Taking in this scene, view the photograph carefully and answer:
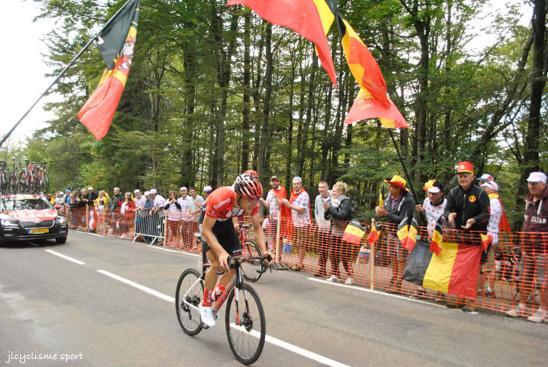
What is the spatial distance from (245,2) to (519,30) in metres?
14.8

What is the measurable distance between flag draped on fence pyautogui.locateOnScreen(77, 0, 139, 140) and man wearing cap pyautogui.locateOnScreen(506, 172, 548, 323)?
22.3 ft

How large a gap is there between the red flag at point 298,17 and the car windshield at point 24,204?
11896mm

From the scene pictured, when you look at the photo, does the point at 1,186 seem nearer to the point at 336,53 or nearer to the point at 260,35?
the point at 260,35

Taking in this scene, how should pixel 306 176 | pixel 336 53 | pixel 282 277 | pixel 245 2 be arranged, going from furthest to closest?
pixel 306 176
pixel 336 53
pixel 282 277
pixel 245 2

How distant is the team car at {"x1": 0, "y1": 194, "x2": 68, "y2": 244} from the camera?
503 inches

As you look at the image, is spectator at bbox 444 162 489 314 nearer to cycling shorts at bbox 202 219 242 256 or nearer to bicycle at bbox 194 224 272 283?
bicycle at bbox 194 224 272 283

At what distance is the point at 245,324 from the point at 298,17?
14.3ft

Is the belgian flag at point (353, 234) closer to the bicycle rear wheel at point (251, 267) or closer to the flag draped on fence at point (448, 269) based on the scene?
the flag draped on fence at point (448, 269)

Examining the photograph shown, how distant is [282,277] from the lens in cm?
884

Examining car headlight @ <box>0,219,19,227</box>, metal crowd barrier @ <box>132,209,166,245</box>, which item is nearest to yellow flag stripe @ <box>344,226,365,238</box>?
metal crowd barrier @ <box>132,209,166,245</box>

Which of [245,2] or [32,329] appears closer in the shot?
[32,329]

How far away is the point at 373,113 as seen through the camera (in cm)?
695

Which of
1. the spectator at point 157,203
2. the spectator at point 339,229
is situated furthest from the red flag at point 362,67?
the spectator at point 157,203

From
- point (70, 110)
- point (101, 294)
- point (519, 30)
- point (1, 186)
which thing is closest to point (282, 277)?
point (101, 294)
